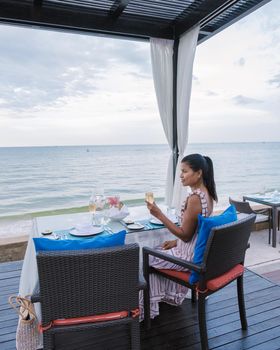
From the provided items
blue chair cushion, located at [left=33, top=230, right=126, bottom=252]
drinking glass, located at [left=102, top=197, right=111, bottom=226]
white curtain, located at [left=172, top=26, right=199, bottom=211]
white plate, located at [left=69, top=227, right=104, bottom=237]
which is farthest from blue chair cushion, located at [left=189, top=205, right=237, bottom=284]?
white curtain, located at [left=172, top=26, right=199, bottom=211]

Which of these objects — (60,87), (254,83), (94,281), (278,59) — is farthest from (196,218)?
Answer: (60,87)

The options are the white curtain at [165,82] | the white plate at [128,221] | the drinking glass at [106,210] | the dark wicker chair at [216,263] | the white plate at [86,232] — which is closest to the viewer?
the dark wicker chair at [216,263]

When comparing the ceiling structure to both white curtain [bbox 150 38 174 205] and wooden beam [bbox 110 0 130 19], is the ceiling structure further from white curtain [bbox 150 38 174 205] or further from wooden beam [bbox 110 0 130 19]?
white curtain [bbox 150 38 174 205]

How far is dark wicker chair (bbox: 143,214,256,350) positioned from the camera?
4.75 ft

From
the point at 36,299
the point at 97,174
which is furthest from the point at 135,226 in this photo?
the point at 97,174

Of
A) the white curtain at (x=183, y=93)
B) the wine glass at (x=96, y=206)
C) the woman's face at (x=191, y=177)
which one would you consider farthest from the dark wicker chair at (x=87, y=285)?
the white curtain at (x=183, y=93)

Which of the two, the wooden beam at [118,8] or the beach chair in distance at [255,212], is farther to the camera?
the beach chair in distance at [255,212]

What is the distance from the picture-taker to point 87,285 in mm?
1184

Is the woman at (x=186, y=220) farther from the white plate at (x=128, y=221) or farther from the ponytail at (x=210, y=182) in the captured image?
the white plate at (x=128, y=221)

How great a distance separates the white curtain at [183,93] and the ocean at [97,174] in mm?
4174

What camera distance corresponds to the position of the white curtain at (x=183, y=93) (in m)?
3.33

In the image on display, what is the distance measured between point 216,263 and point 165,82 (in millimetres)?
2673

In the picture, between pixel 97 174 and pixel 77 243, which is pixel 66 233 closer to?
pixel 77 243

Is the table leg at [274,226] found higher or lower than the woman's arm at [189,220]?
lower
